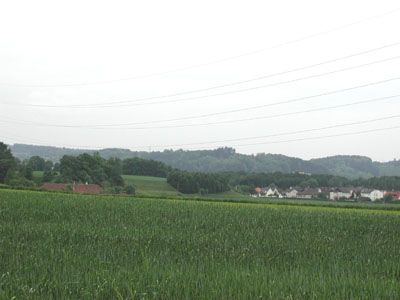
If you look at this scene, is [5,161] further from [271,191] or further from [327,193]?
[327,193]

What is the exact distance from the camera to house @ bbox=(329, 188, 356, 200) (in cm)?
8749

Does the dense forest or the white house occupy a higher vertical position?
the dense forest

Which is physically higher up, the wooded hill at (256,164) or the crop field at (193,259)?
the wooded hill at (256,164)

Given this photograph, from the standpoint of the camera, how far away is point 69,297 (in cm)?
602

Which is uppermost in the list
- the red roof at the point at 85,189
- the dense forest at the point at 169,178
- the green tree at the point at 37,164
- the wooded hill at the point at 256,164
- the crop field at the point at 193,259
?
the wooded hill at the point at 256,164

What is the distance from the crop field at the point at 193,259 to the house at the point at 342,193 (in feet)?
243

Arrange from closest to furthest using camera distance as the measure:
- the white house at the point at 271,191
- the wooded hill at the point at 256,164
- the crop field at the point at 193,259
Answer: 1. the crop field at the point at 193,259
2. the white house at the point at 271,191
3. the wooded hill at the point at 256,164

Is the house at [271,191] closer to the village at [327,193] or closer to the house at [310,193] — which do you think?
the village at [327,193]

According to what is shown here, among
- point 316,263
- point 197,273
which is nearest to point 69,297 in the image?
point 197,273

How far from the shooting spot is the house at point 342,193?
87.5 metres

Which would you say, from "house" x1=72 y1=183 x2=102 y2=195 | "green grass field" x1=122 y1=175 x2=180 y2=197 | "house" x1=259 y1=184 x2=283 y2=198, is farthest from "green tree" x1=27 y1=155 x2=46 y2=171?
"house" x1=259 y1=184 x2=283 y2=198

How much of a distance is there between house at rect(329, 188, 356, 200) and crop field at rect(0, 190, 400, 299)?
7410cm

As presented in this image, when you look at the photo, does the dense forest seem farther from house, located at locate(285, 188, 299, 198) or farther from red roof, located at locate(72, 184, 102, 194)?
red roof, located at locate(72, 184, 102, 194)

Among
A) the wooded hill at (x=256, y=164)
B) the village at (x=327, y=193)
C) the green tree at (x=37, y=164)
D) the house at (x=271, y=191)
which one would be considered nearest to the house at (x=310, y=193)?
the village at (x=327, y=193)
